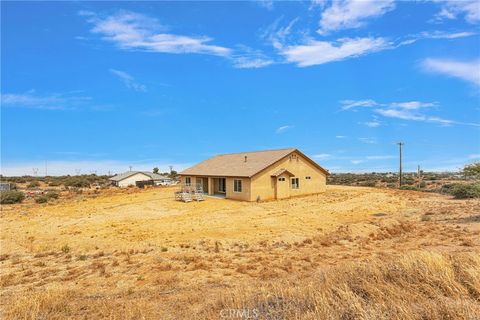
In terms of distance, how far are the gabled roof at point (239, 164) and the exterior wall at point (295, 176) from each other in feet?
1.77

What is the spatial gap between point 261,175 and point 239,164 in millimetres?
4700

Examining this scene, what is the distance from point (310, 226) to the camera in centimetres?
1666

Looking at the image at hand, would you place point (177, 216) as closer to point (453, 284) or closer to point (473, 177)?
point (453, 284)

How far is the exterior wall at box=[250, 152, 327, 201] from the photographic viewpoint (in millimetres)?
28359

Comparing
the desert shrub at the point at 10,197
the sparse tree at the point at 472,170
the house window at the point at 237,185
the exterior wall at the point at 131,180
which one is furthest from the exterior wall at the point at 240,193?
the exterior wall at the point at 131,180

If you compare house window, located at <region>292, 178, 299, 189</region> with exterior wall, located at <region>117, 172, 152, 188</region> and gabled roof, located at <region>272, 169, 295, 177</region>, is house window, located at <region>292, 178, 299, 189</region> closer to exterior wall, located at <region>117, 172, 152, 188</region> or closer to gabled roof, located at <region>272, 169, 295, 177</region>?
gabled roof, located at <region>272, 169, 295, 177</region>

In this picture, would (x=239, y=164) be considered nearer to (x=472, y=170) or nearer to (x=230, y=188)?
(x=230, y=188)

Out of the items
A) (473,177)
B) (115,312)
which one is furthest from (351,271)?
(473,177)

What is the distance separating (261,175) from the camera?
93.5 ft

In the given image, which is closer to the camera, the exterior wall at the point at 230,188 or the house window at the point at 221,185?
the exterior wall at the point at 230,188

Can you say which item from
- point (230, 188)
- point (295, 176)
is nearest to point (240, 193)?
point (230, 188)

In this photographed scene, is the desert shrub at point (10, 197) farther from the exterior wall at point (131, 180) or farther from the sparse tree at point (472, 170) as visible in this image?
the sparse tree at point (472, 170)

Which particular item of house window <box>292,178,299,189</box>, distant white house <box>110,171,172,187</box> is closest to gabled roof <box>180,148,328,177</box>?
house window <box>292,178,299,189</box>

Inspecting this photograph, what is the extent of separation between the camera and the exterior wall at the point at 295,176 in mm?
28359
